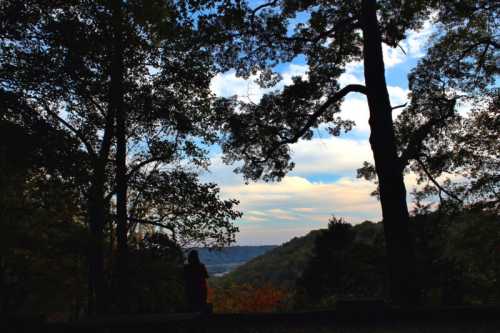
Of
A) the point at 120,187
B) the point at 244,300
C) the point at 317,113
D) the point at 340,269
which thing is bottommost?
the point at 244,300

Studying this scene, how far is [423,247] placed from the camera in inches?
962

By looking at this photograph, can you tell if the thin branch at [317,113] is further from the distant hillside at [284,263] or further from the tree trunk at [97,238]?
the distant hillside at [284,263]

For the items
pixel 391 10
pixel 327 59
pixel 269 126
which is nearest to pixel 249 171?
pixel 269 126

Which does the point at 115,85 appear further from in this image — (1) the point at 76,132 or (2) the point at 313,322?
(2) the point at 313,322

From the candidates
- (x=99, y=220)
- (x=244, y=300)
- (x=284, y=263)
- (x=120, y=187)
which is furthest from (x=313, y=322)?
(x=284, y=263)

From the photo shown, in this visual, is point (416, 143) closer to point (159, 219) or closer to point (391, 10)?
point (391, 10)

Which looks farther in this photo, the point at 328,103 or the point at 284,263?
the point at 284,263

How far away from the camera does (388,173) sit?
44.6ft

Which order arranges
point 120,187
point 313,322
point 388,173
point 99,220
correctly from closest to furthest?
point 313,322, point 388,173, point 99,220, point 120,187

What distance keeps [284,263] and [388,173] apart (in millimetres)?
104024

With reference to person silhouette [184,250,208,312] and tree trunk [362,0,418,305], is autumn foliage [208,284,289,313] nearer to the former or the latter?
tree trunk [362,0,418,305]

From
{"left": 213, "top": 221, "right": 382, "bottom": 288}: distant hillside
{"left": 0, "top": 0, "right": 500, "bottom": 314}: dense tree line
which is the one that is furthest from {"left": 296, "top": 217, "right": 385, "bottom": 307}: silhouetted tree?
{"left": 213, "top": 221, "right": 382, "bottom": 288}: distant hillside

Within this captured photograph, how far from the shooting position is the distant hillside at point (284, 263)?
319 ft

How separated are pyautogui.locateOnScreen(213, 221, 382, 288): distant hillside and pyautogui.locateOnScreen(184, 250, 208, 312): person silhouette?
81.2 meters
